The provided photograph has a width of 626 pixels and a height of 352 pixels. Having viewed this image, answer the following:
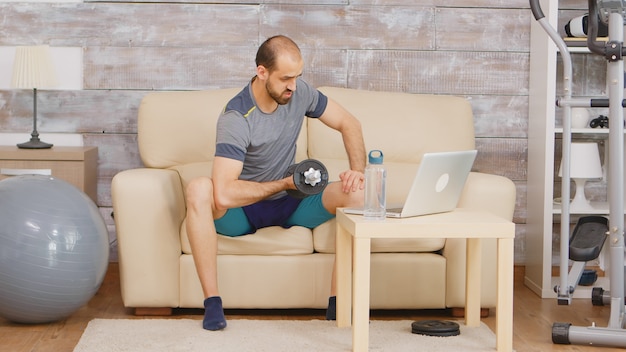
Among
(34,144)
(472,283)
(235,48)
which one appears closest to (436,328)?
(472,283)

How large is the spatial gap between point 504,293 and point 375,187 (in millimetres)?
508

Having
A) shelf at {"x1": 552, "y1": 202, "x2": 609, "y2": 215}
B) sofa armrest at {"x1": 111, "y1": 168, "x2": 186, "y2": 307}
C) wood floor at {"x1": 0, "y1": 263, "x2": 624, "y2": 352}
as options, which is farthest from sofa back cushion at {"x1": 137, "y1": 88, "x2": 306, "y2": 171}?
shelf at {"x1": 552, "y1": 202, "x2": 609, "y2": 215}

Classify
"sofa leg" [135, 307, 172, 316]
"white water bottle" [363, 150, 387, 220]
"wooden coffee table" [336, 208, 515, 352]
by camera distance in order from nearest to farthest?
"wooden coffee table" [336, 208, 515, 352] < "white water bottle" [363, 150, 387, 220] < "sofa leg" [135, 307, 172, 316]

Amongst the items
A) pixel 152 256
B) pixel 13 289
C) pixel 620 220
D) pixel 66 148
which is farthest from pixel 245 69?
pixel 620 220

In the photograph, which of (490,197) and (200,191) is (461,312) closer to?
(490,197)

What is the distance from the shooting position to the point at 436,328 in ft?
10.5

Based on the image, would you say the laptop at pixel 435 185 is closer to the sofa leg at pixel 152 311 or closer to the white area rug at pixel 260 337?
the white area rug at pixel 260 337

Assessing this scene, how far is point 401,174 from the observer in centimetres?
379

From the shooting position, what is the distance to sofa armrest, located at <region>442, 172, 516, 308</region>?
3.50 m

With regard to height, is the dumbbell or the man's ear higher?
the man's ear

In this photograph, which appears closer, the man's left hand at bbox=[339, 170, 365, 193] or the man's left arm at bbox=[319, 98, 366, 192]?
the man's left hand at bbox=[339, 170, 365, 193]

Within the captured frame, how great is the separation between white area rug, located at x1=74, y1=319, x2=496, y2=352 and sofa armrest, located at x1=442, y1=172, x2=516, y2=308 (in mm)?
251

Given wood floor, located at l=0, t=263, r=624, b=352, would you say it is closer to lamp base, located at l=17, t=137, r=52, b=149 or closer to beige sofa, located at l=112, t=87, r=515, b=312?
beige sofa, located at l=112, t=87, r=515, b=312

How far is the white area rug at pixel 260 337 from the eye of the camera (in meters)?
2.99
